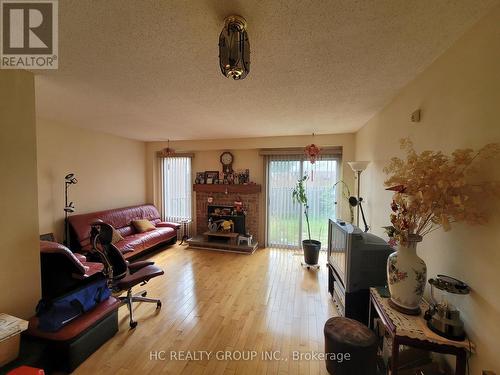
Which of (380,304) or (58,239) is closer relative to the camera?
(380,304)

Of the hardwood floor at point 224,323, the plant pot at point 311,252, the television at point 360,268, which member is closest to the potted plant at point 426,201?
the television at point 360,268

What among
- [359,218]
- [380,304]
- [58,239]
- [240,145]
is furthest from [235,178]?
[380,304]

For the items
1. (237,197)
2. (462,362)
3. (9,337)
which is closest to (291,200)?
(237,197)

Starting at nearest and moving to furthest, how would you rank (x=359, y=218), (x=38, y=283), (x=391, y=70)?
(x=391, y=70) → (x=38, y=283) → (x=359, y=218)

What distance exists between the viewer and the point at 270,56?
1477 mm

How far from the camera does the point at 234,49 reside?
107 cm

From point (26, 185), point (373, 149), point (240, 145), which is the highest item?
point (240, 145)

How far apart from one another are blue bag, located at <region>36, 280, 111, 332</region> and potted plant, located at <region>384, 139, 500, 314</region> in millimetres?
2495

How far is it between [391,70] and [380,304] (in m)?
1.78

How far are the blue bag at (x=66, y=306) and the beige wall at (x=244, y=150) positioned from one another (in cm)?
323

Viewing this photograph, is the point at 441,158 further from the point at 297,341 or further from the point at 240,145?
the point at 240,145

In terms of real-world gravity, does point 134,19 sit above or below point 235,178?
above

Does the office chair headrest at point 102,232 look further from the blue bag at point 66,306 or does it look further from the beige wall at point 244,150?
the beige wall at point 244,150

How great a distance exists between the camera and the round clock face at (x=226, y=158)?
4.79m
